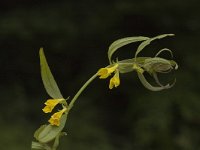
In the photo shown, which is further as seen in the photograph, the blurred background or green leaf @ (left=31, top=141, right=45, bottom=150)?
the blurred background

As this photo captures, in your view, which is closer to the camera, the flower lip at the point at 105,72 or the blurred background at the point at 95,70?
the flower lip at the point at 105,72

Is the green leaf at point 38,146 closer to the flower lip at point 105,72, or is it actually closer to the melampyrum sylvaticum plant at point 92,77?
the melampyrum sylvaticum plant at point 92,77

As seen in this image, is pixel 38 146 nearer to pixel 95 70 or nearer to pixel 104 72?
pixel 104 72

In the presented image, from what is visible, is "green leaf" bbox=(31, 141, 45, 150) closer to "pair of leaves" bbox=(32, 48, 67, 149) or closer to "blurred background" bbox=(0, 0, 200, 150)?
"pair of leaves" bbox=(32, 48, 67, 149)

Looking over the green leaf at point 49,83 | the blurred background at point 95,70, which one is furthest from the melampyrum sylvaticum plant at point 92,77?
the blurred background at point 95,70

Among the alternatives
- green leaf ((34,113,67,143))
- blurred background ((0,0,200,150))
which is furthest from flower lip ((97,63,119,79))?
blurred background ((0,0,200,150))

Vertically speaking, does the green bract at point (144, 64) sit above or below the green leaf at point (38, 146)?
above

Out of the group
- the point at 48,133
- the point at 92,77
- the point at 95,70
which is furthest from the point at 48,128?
the point at 95,70

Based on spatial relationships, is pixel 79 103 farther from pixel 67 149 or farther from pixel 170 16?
pixel 170 16

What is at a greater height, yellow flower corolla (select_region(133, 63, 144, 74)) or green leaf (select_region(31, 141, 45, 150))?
yellow flower corolla (select_region(133, 63, 144, 74))

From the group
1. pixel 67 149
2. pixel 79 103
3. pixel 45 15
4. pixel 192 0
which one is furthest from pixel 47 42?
pixel 192 0
